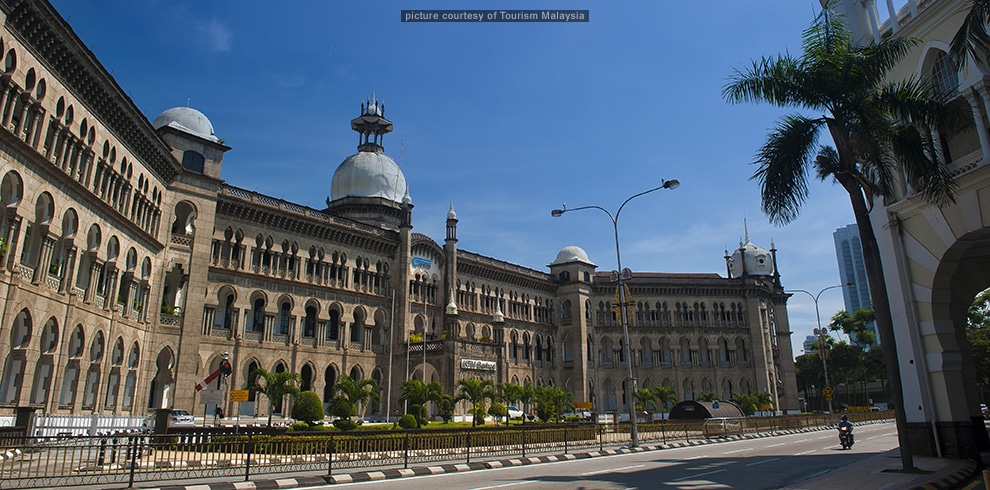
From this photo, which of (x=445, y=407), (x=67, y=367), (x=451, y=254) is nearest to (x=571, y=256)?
(x=451, y=254)

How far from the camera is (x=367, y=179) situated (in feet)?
174

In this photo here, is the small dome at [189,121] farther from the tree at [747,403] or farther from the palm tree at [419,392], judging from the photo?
the tree at [747,403]

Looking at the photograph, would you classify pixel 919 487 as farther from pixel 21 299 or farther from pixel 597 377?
pixel 597 377

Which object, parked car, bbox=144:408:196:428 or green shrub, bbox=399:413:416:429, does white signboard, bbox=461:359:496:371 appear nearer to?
Result: green shrub, bbox=399:413:416:429

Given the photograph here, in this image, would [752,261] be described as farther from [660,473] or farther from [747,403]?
[660,473]

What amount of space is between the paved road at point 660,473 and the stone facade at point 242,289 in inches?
601

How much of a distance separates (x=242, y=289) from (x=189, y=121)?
10237mm

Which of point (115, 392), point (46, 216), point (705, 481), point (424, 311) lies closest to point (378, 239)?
point (424, 311)

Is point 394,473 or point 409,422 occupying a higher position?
point 409,422

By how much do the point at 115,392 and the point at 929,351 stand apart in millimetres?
31472

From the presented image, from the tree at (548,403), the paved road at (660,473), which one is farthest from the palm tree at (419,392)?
the paved road at (660,473)

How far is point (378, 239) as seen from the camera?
46188 millimetres

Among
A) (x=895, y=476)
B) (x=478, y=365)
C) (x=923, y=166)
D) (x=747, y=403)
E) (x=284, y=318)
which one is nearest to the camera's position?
(x=895, y=476)

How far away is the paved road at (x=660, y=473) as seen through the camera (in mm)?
13820
